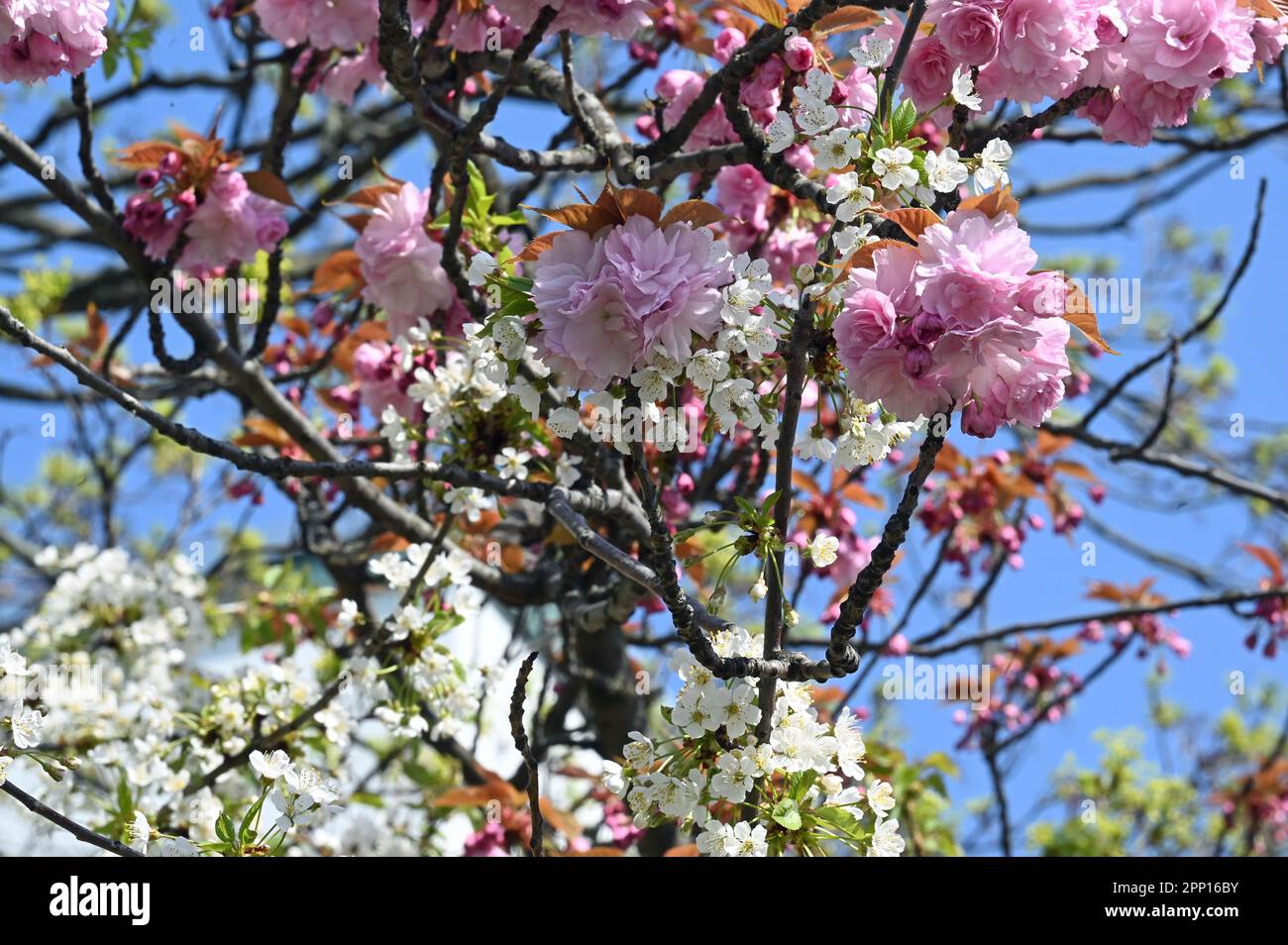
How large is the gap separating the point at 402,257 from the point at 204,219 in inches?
18.9

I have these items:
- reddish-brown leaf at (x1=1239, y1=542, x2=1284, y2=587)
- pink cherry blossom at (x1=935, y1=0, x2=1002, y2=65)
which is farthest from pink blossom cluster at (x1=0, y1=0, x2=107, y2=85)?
reddish-brown leaf at (x1=1239, y1=542, x2=1284, y2=587)

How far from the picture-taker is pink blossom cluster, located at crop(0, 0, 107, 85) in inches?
75.0

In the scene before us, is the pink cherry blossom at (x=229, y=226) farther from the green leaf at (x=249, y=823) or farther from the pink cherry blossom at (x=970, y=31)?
the pink cherry blossom at (x=970, y=31)

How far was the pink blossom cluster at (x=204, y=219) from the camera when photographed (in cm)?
248

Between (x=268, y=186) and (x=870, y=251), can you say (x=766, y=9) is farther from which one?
(x=268, y=186)

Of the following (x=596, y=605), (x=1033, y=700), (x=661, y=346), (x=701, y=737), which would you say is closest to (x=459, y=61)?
(x=596, y=605)

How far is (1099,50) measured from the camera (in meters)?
1.76

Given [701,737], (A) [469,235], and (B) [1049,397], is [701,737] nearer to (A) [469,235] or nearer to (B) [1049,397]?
(B) [1049,397]

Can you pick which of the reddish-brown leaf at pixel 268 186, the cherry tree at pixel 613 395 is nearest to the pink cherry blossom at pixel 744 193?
the cherry tree at pixel 613 395

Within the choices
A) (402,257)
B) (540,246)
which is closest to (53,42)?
(402,257)

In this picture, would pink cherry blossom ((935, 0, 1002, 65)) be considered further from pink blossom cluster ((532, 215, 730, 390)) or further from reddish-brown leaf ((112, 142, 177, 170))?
reddish-brown leaf ((112, 142, 177, 170))

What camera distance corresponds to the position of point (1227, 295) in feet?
9.09

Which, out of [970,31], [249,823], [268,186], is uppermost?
[268,186]
